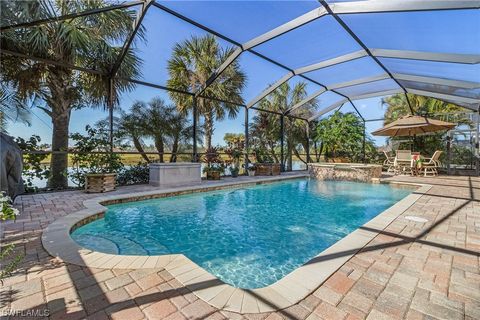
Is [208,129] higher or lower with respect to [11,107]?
Result: higher

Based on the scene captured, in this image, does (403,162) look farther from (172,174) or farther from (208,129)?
(172,174)

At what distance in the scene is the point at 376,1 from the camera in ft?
15.7

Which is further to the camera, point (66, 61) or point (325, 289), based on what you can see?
point (66, 61)

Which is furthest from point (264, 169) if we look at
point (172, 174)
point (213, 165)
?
point (172, 174)

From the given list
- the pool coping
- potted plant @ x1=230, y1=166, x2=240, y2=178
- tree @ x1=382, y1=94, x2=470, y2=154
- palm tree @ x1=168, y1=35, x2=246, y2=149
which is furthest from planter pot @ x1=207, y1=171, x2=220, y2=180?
tree @ x1=382, y1=94, x2=470, y2=154

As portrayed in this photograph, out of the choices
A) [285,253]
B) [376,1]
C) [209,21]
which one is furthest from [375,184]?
[209,21]

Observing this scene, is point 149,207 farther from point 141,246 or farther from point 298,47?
point 298,47

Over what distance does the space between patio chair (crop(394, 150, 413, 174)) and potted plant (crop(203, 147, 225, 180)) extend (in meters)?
8.44

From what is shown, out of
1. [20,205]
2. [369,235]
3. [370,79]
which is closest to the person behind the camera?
[369,235]

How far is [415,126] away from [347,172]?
3.36 meters

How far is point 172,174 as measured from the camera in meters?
7.45

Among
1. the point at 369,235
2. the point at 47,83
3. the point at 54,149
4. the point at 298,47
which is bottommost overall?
the point at 369,235

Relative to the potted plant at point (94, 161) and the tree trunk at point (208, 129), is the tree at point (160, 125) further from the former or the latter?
the potted plant at point (94, 161)

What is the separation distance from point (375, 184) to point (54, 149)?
10.8 metres
